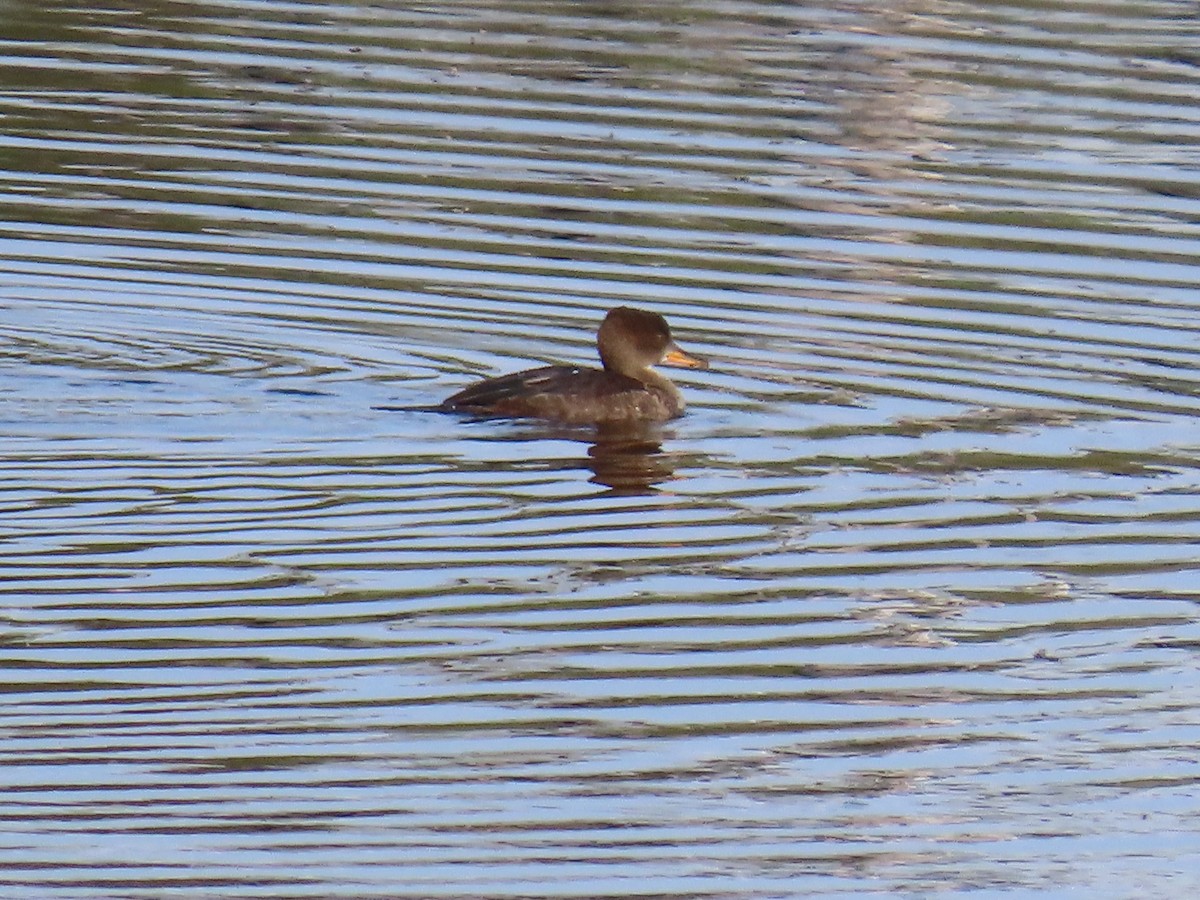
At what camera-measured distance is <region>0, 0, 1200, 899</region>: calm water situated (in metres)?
7.16

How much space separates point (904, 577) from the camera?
9180 millimetres

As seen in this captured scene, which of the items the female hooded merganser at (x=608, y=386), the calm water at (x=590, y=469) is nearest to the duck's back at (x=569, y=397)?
the female hooded merganser at (x=608, y=386)

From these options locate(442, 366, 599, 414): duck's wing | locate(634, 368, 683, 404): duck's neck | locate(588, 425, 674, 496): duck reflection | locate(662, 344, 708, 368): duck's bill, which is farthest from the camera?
locate(662, 344, 708, 368): duck's bill

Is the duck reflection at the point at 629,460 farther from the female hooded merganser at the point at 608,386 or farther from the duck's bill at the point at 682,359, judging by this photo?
the duck's bill at the point at 682,359

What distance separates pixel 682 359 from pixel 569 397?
2.45 ft

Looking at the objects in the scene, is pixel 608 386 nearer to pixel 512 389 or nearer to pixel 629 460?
pixel 512 389

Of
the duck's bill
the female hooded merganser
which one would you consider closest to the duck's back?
the female hooded merganser

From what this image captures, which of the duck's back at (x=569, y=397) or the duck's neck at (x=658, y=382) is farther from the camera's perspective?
the duck's neck at (x=658, y=382)

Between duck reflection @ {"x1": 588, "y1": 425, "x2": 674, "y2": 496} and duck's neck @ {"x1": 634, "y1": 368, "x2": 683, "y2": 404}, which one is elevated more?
duck's neck @ {"x1": 634, "y1": 368, "x2": 683, "y2": 404}

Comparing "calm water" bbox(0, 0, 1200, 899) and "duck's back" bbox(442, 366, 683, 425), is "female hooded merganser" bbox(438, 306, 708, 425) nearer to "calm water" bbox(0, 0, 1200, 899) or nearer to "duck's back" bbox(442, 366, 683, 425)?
"duck's back" bbox(442, 366, 683, 425)

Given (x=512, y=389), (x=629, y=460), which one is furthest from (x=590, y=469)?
(x=512, y=389)

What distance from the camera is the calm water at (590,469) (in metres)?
7.16

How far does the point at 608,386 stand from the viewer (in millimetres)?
11555

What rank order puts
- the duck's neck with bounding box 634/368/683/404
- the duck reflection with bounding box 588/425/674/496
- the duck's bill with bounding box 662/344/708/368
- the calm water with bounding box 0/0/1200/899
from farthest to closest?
1. the duck's bill with bounding box 662/344/708/368
2. the duck's neck with bounding box 634/368/683/404
3. the duck reflection with bounding box 588/425/674/496
4. the calm water with bounding box 0/0/1200/899
